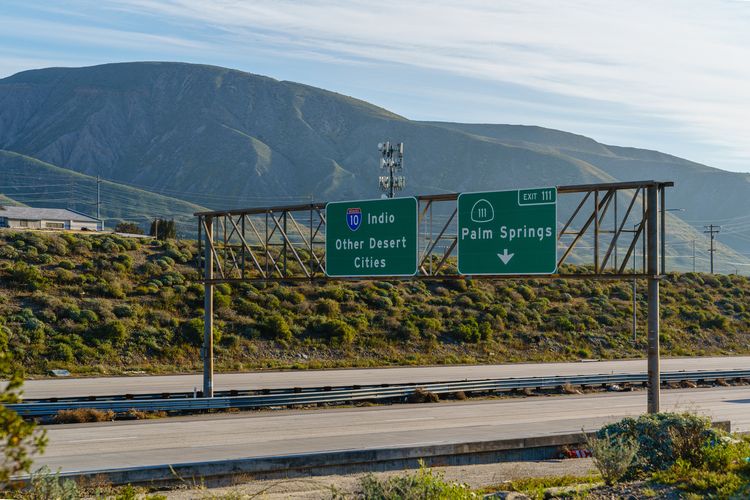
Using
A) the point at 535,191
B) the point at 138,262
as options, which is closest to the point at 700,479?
the point at 535,191

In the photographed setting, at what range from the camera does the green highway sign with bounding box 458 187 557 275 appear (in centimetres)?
2386

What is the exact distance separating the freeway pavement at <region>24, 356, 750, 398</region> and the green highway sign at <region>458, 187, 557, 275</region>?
14076 mm

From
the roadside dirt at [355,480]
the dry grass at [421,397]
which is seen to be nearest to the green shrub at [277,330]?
the dry grass at [421,397]

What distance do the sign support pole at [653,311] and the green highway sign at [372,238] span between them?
22.7ft

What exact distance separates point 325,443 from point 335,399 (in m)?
8.84

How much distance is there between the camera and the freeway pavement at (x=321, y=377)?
3528 centimetres

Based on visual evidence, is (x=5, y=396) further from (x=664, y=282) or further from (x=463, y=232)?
(x=664, y=282)

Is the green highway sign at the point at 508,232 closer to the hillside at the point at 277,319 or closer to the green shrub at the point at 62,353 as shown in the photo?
the hillside at the point at 277,319

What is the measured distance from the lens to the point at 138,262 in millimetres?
58625

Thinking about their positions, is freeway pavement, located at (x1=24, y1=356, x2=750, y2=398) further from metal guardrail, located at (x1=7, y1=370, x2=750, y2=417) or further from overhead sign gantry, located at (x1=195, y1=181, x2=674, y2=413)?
overhead sign gantry, located at (x1=195, y1=181, x2=674, y2=413)

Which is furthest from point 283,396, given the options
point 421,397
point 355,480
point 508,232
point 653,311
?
point 653,311

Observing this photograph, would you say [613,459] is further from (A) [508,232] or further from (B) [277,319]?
(B) [277,319]

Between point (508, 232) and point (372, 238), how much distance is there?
475 cm

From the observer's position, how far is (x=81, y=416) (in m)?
26.0
